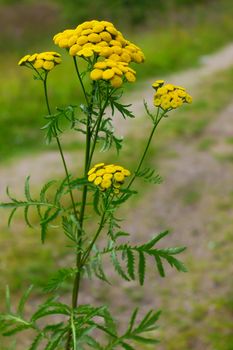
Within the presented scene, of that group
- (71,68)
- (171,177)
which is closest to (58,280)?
(171,177)

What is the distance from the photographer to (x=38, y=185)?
5.68m

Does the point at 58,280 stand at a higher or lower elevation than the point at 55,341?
higher

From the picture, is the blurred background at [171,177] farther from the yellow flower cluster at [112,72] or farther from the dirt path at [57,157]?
the yellow flower cluster at [112,72]

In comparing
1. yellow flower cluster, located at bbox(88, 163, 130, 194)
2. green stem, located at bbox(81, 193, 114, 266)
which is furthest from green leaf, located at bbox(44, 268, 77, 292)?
yellow flower cluster, located at bbox(88, 163, 130, 194)

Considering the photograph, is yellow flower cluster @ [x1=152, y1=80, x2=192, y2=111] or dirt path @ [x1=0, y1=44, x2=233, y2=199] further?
dirt path @ [x1=0, y1=44, x2=233, y2=199]

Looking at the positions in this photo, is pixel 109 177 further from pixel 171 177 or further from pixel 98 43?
pixel 171 177

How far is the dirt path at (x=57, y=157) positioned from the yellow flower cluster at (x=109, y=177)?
4.02 m

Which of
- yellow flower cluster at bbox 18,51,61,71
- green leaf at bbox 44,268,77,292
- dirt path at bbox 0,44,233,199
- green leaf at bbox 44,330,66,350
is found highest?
dirt path at bbox 0,44,233,199

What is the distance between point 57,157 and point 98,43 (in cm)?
486

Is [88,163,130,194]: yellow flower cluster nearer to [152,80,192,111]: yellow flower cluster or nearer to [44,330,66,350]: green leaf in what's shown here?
[152,80,192,111]: yellow flower cluster

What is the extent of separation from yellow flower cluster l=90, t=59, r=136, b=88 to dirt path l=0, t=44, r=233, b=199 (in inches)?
162

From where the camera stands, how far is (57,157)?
6.46 meters

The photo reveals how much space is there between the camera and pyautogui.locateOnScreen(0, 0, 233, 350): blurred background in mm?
3930

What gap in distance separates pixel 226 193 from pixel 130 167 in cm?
102
